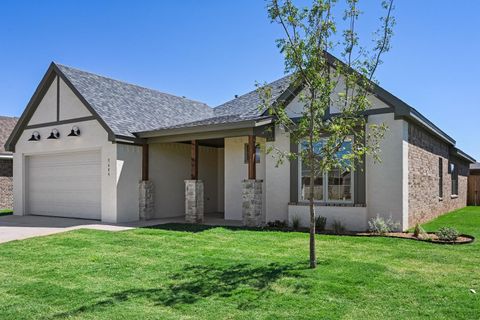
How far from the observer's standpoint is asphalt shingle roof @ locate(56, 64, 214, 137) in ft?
49.4

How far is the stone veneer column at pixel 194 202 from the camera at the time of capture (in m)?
13.9

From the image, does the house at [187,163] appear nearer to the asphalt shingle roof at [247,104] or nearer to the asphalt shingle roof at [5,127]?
the asphalt shingle roof at [247,104]

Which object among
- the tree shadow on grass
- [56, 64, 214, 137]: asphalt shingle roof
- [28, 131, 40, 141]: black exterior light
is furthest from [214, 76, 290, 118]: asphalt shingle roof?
the tree shadow on grass

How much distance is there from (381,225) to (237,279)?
239 inches

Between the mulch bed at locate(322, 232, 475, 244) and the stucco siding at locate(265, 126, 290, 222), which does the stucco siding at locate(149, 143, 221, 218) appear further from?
the mulch bed at locate(322, 232, 475, 244)

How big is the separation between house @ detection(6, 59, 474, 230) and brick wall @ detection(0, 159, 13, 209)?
5.09 meters

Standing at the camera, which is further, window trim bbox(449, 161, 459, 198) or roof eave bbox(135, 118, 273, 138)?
window trim bbox(449, 161, 459, 198)

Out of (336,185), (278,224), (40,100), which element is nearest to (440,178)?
(336,185)

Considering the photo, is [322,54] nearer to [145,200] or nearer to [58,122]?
[145,200]

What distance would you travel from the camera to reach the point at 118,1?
512 inches

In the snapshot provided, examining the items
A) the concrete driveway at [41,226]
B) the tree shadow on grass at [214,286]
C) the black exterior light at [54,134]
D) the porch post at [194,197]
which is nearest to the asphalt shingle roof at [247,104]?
the porch post at [194,197]

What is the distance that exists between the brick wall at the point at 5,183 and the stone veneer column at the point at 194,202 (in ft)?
46.4

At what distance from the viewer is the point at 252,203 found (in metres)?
12.8

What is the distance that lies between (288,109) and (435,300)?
8850mm
